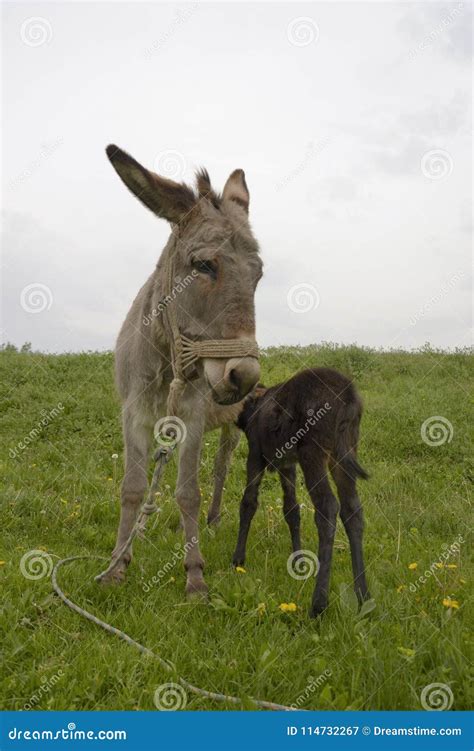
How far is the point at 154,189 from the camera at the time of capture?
13.4ft

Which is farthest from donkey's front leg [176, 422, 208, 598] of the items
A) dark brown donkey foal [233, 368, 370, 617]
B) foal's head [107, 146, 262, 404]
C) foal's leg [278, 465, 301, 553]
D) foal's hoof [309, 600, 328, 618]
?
foal's hoof [309, 600, 328, 618]

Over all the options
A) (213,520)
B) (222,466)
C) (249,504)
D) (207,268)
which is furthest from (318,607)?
(222,466)

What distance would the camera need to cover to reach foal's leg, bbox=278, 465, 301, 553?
5.09 metres

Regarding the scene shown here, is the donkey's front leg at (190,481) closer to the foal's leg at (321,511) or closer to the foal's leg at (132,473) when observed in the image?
the foal's leg at (132,473)

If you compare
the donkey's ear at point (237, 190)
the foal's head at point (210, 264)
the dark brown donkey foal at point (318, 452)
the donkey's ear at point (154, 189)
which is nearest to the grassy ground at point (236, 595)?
the dark brown donkey foal at point (318, 452)

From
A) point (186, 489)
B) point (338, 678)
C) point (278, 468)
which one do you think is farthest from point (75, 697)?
point (278, 468)

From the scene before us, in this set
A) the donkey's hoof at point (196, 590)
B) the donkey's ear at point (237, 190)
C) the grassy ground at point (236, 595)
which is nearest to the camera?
the grassy ground at point (236, 595)

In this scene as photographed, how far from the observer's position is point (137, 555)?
5.12 meters

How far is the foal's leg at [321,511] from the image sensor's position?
3852 millimetres

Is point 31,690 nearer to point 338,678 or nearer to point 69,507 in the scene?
point 338,678

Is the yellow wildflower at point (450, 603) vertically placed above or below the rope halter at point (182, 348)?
below

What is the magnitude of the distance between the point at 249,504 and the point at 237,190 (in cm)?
275

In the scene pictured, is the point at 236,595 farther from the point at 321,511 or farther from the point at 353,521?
the point at 353,521

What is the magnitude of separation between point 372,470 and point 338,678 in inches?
186
